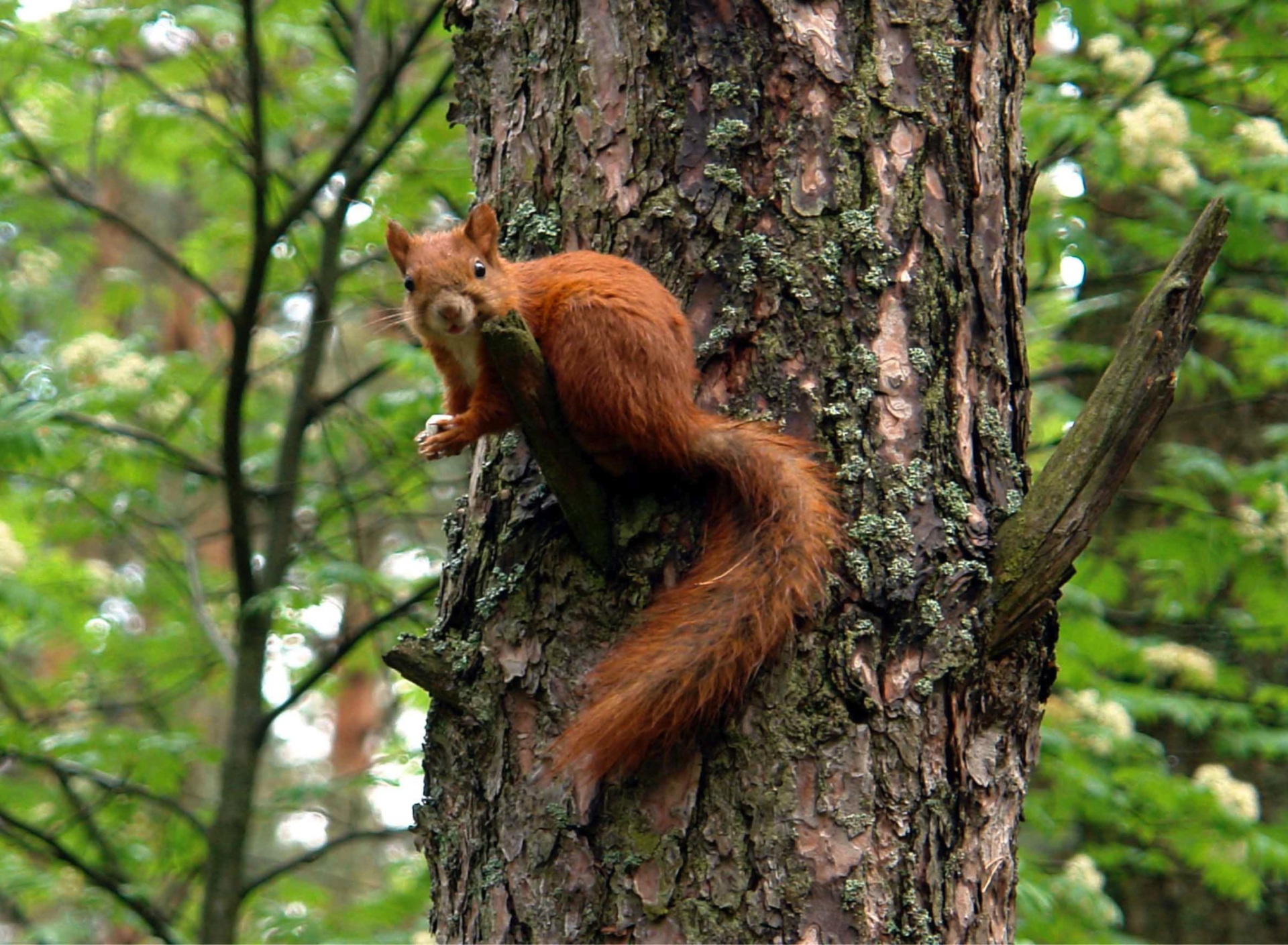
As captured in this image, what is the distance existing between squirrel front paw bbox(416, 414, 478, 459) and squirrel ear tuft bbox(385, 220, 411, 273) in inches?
13.9

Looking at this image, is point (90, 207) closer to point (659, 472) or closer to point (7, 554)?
point (7, 554)

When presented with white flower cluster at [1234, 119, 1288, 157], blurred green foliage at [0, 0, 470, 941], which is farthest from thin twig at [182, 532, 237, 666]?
white flower cluster at [1234, 119, 1288, 157]

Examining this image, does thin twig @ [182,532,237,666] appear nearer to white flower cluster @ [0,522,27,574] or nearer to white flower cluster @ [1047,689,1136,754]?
white flower cluster @ [0,522,27,574]

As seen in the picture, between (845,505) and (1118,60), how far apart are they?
3.18m

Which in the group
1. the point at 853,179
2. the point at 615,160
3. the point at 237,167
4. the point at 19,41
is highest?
the point at 19,41

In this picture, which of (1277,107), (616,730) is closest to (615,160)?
(616,730)

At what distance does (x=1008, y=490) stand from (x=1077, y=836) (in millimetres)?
4617

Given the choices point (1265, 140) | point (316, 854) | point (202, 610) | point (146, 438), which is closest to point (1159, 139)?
point (1265, 140)

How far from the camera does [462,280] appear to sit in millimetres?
2236

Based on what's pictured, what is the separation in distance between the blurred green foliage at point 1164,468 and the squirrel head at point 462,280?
2375 mm

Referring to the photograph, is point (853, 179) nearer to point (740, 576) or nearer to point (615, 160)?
point (615, 160)

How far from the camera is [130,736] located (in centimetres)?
477

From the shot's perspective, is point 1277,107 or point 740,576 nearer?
point 740,576

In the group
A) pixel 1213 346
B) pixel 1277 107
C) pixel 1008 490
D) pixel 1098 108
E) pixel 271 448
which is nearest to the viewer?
pixel 1008 490
